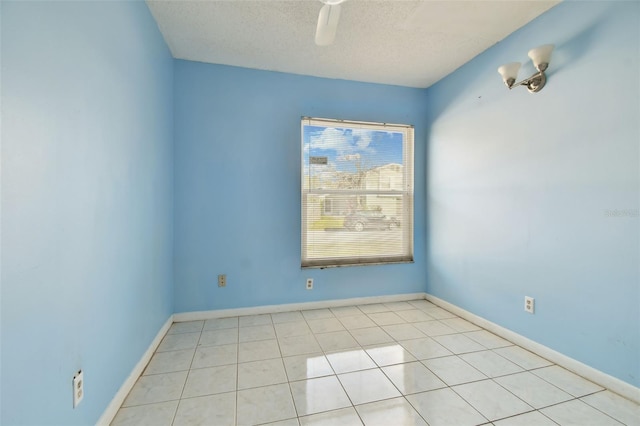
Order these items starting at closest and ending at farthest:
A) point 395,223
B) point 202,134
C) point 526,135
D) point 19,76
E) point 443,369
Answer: point 19,76 < point 443,369 < point 526,135 < point 202,134 < point 395,223

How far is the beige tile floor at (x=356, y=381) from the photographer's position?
144 cm

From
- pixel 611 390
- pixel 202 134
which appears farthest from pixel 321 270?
pixel 611 390

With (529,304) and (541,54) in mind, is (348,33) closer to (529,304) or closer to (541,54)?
(541,54)

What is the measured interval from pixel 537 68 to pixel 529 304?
1.75 m

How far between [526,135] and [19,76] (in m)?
2.82

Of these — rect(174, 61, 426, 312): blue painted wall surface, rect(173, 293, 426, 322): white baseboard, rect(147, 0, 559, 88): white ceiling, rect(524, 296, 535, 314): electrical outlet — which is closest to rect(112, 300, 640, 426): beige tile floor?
rect(173, 293, 426, 322): white baseboard

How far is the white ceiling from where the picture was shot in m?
1.92

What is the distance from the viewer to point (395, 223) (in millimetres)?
3223

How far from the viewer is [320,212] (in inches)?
117

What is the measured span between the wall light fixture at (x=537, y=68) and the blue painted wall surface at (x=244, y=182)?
1318 mm

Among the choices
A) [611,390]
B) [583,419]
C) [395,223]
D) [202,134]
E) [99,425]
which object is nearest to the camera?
[99,425]

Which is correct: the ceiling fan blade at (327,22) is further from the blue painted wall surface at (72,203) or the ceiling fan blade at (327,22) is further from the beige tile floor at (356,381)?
the beige tile floor at (356,381)

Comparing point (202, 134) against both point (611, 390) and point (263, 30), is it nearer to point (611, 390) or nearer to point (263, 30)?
point (263, 30)

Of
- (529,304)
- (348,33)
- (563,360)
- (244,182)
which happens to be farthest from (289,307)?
(348,33)
